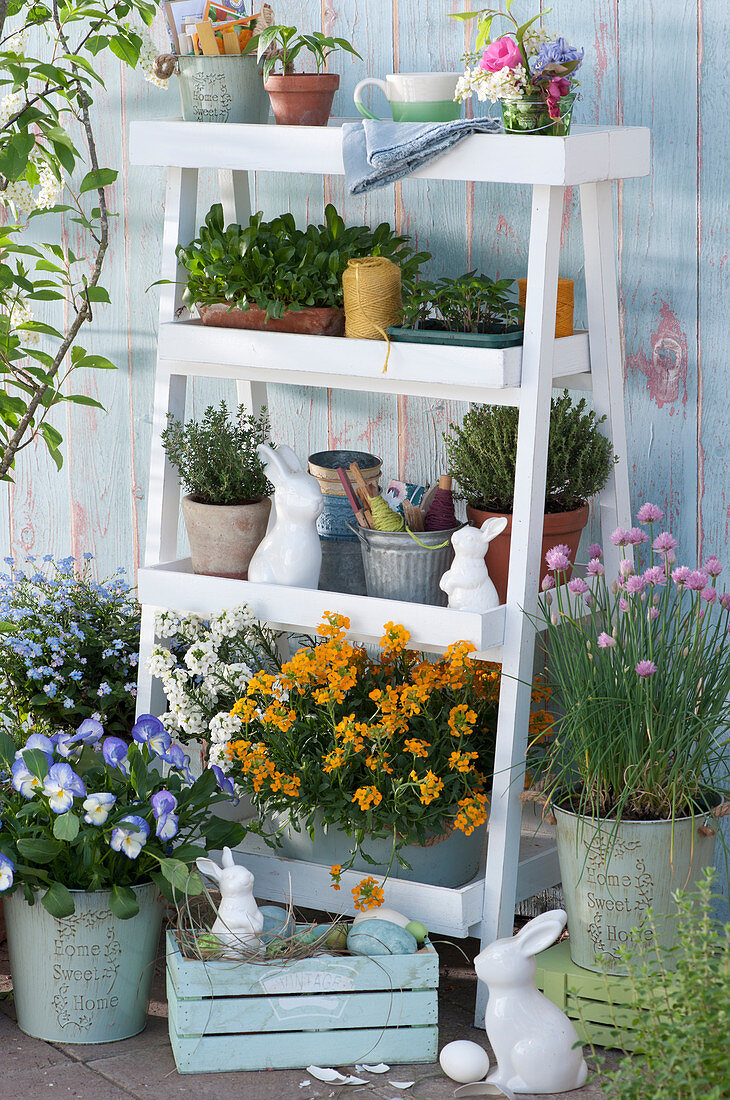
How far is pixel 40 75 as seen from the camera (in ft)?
9.15

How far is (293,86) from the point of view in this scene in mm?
2344

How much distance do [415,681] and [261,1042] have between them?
61 cm

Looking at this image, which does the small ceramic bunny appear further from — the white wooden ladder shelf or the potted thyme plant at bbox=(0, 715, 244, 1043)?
the potted thyme plant at bbox=(0, 715, 244, 1043)

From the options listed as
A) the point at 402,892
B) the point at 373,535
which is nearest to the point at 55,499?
the point at 373,535

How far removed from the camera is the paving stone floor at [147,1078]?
2053mm

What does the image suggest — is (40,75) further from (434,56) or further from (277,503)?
(277,503)

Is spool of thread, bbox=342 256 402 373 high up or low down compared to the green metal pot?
up

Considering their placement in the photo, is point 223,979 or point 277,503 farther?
point 277,503

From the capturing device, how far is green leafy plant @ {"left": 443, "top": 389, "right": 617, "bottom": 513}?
7.59ft

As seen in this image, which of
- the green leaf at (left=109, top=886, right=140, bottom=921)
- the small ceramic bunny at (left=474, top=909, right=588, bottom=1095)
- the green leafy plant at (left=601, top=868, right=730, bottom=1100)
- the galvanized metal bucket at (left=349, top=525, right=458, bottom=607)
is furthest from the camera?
the galvanized metal bucket at (left=349, top=525, right=458, bottom=607)

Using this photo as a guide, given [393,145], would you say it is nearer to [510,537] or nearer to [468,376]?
[468,376]

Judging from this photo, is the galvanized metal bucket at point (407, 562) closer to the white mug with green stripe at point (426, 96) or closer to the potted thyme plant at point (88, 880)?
the potted thyme plant at point (88, 880)

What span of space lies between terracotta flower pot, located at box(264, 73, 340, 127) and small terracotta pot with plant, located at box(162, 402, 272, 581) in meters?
0.52

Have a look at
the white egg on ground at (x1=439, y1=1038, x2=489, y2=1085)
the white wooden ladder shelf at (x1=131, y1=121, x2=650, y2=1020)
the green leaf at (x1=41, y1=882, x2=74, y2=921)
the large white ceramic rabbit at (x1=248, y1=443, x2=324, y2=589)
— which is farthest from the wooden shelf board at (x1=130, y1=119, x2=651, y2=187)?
the white egg on ground at (x1=439, y1=1038, x2=489, y2=1085)
